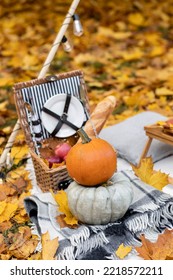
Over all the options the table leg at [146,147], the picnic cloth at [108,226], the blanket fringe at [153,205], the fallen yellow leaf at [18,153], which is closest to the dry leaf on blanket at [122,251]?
the picnic cloth at [108,226]

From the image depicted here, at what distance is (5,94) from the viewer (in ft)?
16.8

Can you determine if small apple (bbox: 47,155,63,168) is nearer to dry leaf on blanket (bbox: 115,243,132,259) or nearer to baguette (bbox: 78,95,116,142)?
baguette (bbox: 78,95,116,142)

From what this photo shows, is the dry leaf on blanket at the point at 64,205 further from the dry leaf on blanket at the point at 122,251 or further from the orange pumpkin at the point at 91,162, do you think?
the dry leaf on blanket at the point at 122,251

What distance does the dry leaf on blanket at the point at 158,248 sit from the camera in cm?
257

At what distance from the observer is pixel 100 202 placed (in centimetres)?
276

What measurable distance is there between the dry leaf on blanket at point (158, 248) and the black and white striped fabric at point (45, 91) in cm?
118

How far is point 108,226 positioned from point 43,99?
1073 millimetres

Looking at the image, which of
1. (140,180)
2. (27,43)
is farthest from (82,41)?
(140,180)

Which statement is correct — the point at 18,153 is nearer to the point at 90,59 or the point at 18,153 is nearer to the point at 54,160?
the point at 54,160

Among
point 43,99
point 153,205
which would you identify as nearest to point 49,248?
point 153,205

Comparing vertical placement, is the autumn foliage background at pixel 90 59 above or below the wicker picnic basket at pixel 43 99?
below

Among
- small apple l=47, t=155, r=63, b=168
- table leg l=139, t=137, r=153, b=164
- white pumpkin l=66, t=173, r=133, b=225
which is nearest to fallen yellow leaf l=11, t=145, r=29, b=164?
small apple l=47, t=155, r=63, b=168

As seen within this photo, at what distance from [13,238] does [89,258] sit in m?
0.46

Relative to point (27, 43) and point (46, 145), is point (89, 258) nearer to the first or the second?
point (46, 145)
